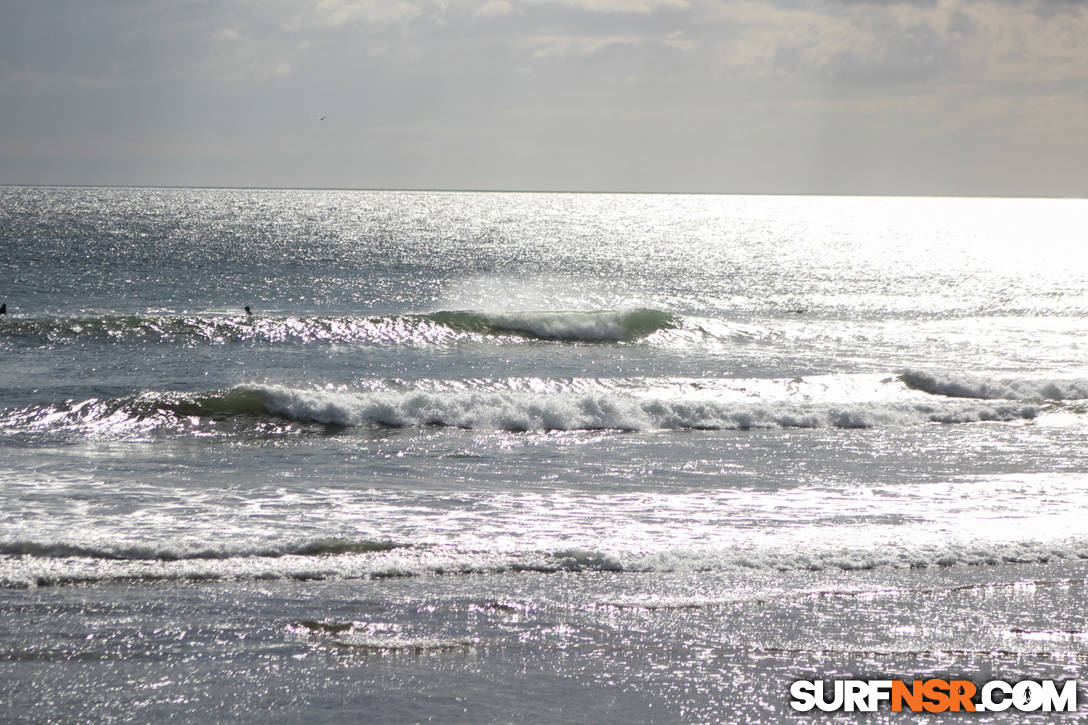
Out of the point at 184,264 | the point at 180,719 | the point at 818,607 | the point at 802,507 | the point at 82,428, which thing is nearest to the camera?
the point at 180,719

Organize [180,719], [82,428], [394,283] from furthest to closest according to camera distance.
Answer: [394,283]
[82,428]
[180,719]

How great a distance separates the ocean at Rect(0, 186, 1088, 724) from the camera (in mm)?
7492

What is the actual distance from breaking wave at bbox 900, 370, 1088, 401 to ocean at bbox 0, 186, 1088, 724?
9cm

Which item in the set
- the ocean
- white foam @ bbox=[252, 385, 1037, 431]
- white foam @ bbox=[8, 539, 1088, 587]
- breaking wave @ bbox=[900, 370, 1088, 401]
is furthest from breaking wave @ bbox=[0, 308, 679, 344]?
white foam @ bbox=[8, 539, 1088, 587]

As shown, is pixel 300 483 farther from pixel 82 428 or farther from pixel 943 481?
pixel 943 481

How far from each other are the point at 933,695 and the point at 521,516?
226 inches

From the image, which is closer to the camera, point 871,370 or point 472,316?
point 871,370

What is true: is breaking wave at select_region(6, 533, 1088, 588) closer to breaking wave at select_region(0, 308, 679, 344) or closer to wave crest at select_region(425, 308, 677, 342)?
breaking wave at select_region(0, 308, 679, 344)

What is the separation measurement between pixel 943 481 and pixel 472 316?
20407mm

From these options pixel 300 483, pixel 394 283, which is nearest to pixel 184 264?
pixel 394 283

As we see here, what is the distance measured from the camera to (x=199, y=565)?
31.7 feet

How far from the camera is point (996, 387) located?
23.0 meters

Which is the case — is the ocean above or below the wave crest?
below

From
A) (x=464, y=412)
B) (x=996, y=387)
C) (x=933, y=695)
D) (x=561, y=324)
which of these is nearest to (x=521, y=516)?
(x=933, y=695)
